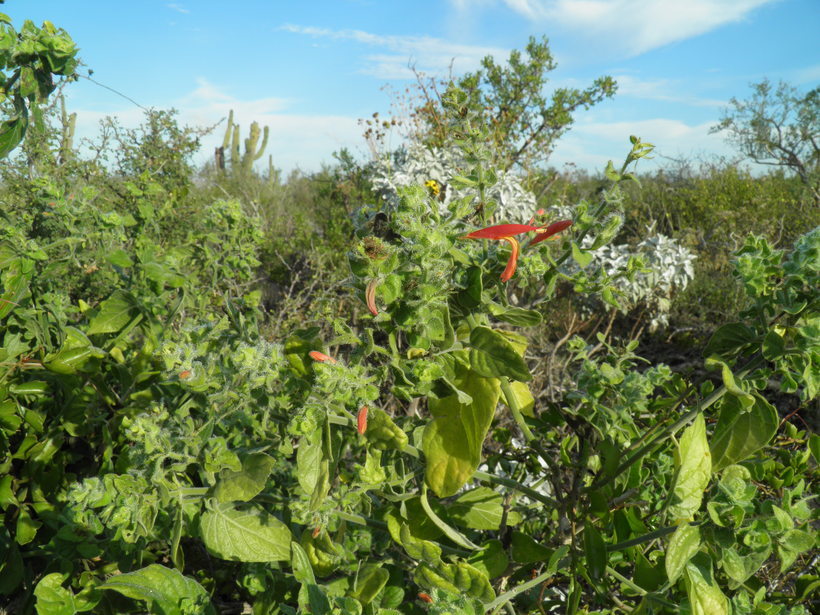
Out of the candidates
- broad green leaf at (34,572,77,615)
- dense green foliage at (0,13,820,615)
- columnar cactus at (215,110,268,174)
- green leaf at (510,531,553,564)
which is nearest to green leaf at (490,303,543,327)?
dense green foliage at (0,13,820,615)

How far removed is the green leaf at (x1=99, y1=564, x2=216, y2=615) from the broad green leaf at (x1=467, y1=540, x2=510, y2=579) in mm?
497

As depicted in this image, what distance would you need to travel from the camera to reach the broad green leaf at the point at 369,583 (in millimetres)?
1039

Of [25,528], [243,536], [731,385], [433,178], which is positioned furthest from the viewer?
[433,178]

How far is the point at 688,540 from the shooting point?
0.84 m

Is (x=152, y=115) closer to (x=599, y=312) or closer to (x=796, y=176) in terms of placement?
(x=599, y=312)

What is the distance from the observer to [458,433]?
988 millimetres

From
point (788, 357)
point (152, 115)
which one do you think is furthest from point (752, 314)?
point (152, 115)

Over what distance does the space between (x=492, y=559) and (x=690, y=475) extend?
1.52 ft

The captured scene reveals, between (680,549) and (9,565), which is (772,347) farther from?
(9,565)

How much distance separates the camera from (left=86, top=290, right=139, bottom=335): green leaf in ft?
4.99

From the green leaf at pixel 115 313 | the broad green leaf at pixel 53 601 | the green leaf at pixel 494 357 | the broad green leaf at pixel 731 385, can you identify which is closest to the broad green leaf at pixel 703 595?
the broad green leaf at pixel 731 385

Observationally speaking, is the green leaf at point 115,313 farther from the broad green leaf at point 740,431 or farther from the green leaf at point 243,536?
the broad green leaf at point 740,431

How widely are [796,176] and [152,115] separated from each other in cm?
1076

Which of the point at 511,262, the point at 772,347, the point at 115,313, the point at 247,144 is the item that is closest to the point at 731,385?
the point at 772,347
